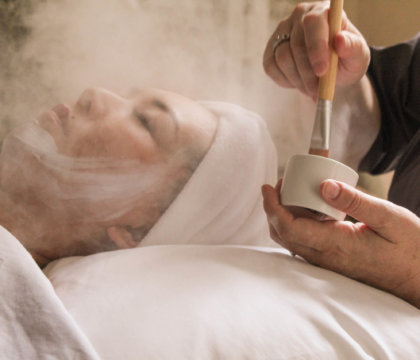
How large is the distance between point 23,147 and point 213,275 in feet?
1.07

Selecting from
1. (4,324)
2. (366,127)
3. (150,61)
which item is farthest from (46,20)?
(366,127)

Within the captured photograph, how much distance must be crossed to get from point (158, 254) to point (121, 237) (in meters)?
0.09

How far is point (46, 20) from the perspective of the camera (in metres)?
0.59

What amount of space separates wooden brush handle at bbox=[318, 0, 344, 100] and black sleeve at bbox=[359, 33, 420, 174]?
336 millimetres

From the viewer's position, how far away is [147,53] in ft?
2.23

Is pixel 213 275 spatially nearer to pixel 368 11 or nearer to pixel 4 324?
pixel 4 324

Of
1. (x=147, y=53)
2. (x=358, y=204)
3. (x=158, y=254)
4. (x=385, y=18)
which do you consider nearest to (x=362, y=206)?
(x=358, y=204)

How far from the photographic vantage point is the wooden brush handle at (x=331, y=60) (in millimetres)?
685

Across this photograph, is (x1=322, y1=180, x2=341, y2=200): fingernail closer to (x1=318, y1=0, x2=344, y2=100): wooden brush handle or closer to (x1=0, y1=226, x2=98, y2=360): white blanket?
(x1=318, y1=0, x2=344, y2=100): wooden brush handle

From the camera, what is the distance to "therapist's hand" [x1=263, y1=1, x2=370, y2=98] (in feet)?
2.26

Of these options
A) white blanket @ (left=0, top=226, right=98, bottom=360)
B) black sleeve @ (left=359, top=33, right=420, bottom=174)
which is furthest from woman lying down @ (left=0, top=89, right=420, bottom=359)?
black sleeve @ (left=359, top=33, right=420, bottom=174)

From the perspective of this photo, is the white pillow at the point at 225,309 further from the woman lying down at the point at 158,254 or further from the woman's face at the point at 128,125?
the woman's face at the point at 128,125

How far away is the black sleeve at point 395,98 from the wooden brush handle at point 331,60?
1.10 ft

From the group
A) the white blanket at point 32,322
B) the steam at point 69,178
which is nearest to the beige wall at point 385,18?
the steam at point 69,178
